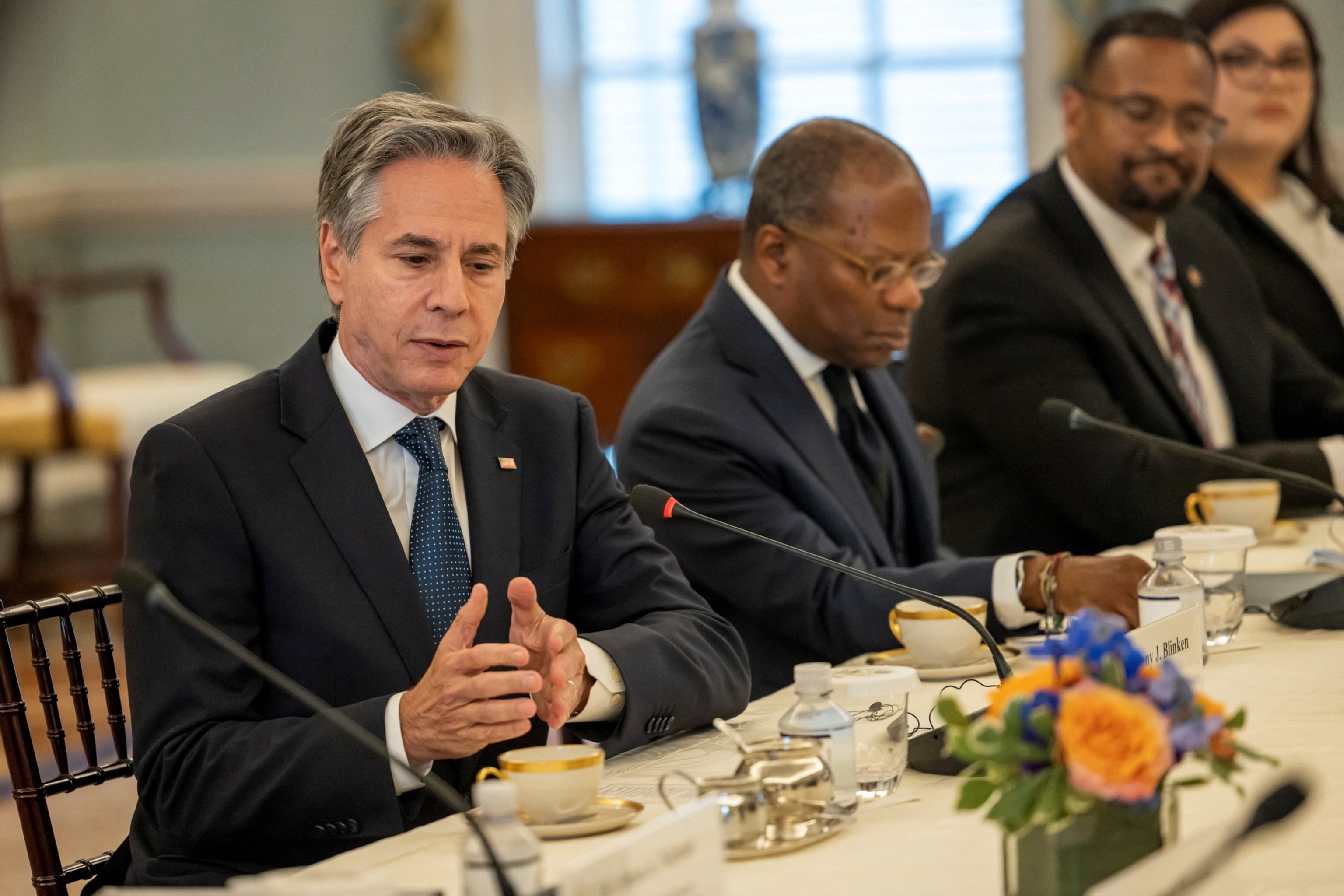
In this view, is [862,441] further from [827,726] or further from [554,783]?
[554,783]

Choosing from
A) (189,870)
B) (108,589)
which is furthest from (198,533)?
(189,870)

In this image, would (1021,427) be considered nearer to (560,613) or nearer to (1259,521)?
(1259,521)

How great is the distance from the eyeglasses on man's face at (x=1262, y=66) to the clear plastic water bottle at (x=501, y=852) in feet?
11.9

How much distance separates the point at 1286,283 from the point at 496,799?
330 centimetres

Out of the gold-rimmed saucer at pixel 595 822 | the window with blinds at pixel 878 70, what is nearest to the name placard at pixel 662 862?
the gold-rimmed saucer at pixel 595 822

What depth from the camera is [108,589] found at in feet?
5.53

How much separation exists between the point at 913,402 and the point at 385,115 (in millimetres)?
1738

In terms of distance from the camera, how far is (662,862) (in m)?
1.00

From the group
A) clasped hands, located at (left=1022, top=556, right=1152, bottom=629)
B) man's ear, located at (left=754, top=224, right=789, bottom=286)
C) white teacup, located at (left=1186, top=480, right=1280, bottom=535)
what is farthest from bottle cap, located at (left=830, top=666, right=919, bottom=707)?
white teacup, located at (left=1186, top=480, right=1280, bottom=535)

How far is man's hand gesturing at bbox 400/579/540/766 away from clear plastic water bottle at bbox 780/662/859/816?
0.80 ft

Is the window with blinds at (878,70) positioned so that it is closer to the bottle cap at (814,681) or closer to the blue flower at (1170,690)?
the bottle cap at (814,681)

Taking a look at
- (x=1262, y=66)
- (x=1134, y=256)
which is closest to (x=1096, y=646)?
(x=1134, y=256)

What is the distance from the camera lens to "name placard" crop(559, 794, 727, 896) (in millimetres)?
936

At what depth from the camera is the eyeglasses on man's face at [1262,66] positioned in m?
4.01
